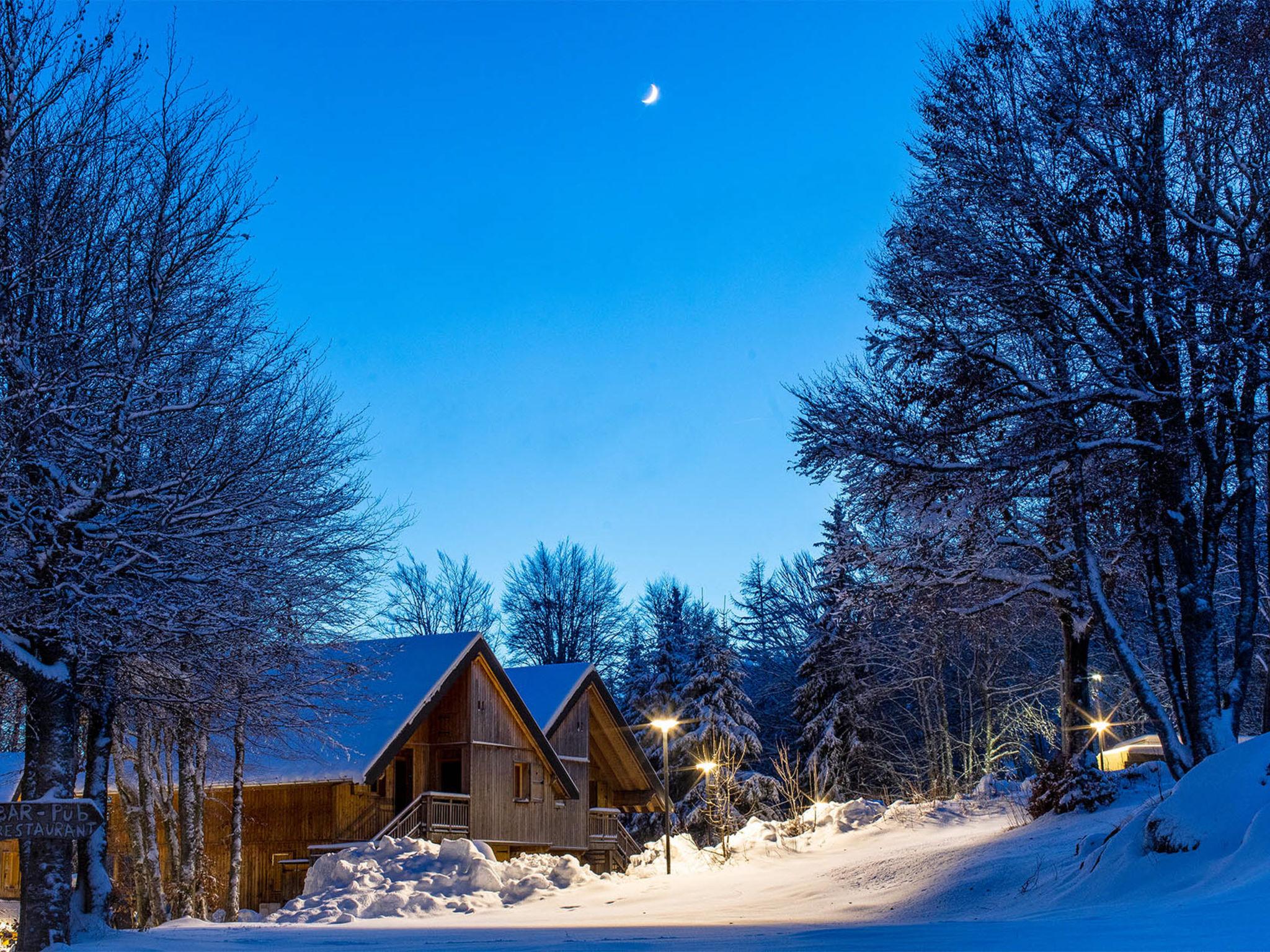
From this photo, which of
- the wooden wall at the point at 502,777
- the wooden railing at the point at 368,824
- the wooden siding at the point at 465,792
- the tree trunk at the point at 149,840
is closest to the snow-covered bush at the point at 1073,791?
the wooden siding at the point at 465,792

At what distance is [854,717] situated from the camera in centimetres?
4306

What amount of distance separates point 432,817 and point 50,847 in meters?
15.1

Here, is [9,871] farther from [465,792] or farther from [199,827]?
[465,792]

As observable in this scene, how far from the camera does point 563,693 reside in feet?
105

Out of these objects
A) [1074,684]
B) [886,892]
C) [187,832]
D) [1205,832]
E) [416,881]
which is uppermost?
[1074,684]

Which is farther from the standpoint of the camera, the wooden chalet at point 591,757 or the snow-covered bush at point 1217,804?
the wooden chalet at point 591,757

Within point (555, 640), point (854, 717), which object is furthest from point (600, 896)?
point (555, 640)

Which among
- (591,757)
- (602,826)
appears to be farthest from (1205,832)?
(591,757)

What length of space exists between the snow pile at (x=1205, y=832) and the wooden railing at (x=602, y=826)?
78.5 feet

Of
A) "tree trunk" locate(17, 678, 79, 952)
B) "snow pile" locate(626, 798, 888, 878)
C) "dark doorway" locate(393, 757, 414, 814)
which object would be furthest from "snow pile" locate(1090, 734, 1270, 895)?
"dark doorway" locate(393, 757, 414, 814)

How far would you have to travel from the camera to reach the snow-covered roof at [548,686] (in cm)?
3119

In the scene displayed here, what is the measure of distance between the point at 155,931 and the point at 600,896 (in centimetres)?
864

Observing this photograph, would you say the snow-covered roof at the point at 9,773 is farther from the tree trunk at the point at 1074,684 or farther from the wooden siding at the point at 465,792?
the tree trunk at the point at 1074,684

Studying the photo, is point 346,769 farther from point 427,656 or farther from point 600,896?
point 600,896
